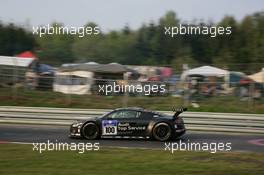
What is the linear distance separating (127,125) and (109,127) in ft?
1.81

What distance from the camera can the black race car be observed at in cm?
1583

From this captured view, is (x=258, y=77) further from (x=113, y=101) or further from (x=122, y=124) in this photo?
(x=122, y=124)

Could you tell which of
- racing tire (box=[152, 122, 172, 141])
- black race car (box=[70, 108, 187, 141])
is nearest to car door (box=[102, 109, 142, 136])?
black race car (box=[70, 108, 187, 141])

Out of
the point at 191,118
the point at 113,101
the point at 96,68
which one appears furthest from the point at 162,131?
the point at 96,68

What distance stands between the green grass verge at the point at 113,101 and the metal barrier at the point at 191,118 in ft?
11.4

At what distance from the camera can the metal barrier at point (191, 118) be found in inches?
739

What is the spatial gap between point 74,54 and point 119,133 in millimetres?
21958

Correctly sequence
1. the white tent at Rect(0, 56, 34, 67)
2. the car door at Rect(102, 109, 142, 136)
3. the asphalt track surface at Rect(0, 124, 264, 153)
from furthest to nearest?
the white tent at Rect(0, 56, 34, 67), the car door at Rect(102, 109, 142, 136), the asphalt track surface at Rect(0, 124, 264, 153)

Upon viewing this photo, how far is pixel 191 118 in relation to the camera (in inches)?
762

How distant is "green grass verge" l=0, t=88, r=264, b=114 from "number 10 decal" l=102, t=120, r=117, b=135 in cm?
678

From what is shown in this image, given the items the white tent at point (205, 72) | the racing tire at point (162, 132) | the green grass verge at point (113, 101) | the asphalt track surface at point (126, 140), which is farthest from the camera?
the white tent at point (205, 72)

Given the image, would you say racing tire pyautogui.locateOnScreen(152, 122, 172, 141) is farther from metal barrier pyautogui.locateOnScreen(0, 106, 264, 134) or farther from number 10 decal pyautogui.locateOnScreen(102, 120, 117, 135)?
metal barrier pyautogui.locateOnScreen(0, 106, 264, 134)

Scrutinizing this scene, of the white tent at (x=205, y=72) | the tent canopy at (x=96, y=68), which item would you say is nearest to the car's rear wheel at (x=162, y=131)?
the white tent at (x=205, y=72)

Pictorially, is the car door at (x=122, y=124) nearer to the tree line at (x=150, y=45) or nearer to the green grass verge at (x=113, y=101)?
the green grass verge at (x=113, y=101)
